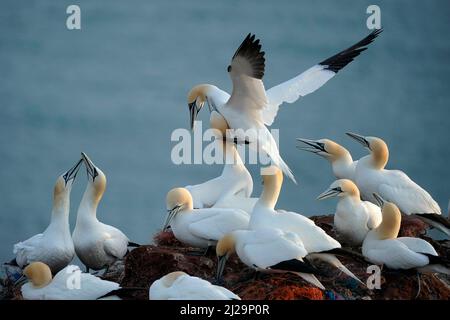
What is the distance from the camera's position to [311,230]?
888 centimetres

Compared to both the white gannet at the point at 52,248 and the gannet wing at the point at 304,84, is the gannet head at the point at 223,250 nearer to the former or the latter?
Result: the white gannet at the point at 52,248

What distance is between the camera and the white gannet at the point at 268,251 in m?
8.50

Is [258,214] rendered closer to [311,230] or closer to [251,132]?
[311,230]

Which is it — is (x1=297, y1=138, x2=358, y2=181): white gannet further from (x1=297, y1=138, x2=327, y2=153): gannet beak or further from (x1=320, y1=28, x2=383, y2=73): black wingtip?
(x1=320, y1=28, x2=383, y2=73): black wingtip

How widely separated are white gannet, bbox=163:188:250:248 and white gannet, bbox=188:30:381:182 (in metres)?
1.25

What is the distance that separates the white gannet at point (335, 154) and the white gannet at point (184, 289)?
9.41ft

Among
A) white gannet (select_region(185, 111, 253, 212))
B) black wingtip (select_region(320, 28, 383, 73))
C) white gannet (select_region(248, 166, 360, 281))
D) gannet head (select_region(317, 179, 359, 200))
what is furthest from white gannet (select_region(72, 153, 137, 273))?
black wingtip (select_region(320, 28, 383, 73))

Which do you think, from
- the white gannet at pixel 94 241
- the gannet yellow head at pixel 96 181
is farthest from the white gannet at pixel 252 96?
the white gannet at pixel 94 241

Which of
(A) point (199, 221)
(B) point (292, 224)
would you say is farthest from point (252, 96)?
(B) point (292, 224)

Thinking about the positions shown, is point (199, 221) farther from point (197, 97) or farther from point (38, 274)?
point (197, 97)

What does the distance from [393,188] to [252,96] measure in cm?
162

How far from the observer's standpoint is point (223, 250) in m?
8.88
